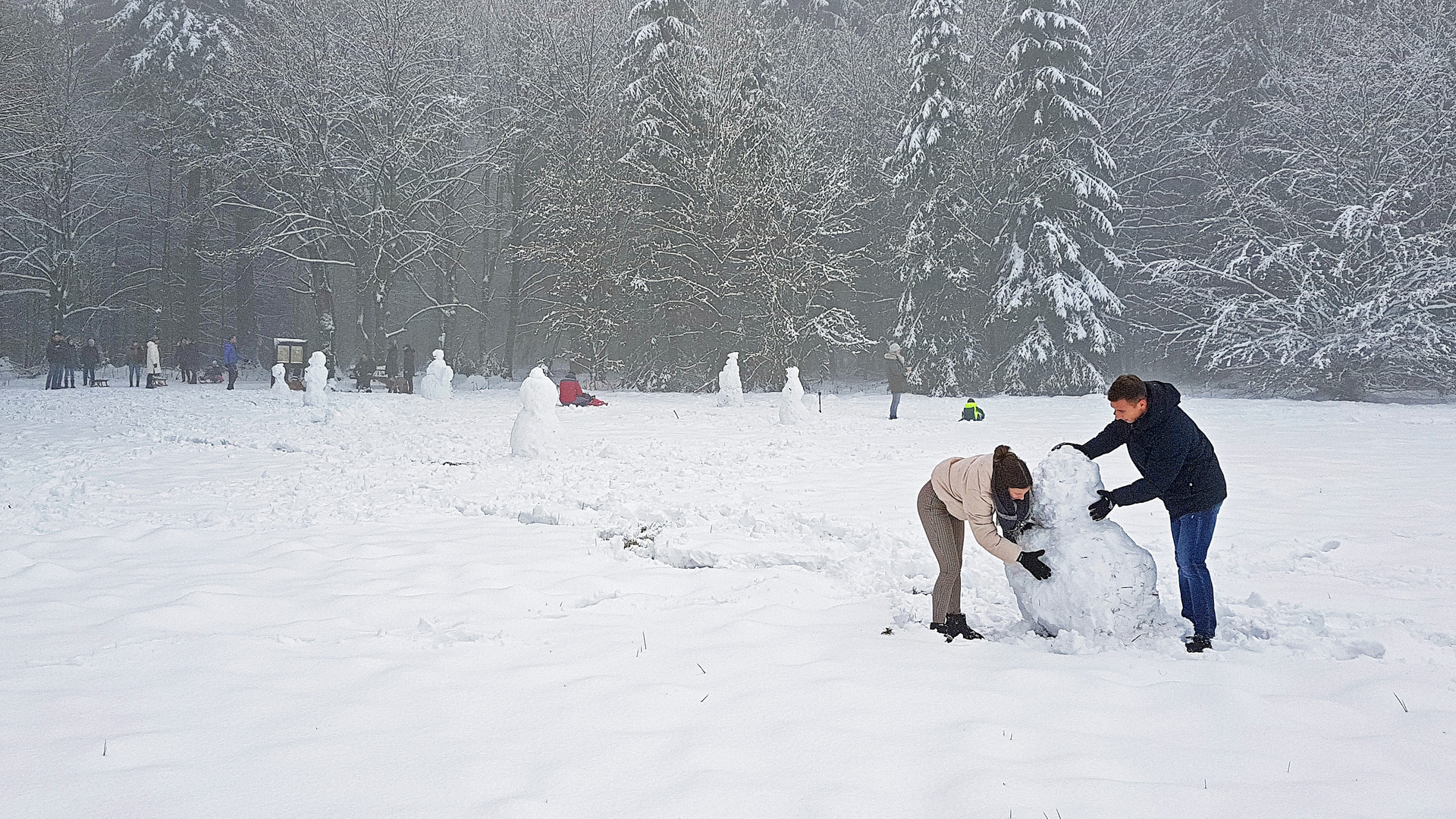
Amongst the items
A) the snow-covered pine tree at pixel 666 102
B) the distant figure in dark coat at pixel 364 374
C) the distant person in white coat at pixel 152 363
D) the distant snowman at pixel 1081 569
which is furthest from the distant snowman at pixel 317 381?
the distant snowman at pixel 1081 569

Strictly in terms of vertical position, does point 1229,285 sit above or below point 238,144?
below

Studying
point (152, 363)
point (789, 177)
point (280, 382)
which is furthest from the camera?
point (789, 177)

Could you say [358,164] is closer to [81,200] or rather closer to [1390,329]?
[81,200]

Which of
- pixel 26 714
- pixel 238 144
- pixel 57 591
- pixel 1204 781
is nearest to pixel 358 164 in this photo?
pixel 238 144

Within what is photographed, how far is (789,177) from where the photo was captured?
30078mm

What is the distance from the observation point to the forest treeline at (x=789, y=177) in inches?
1046

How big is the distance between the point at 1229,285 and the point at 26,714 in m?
34.3

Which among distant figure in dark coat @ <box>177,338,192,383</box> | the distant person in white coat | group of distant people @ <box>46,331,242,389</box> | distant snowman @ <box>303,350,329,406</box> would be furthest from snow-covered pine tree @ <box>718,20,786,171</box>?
distant figure in dark coat @ <box>177,338,192,383</box>

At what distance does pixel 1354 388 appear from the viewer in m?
25.8

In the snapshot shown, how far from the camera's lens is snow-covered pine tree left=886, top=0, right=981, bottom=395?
99.1 feet

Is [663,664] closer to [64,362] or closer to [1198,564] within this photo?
[1198,564]

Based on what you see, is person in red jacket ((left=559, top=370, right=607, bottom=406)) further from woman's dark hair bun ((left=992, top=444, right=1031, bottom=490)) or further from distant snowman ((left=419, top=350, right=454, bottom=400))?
woman's dark hair bun ((left=992, top=444, right=1031, bottom=490))

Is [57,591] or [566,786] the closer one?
[566,786]

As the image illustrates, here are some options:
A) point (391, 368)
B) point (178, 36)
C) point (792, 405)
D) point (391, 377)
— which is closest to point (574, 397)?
point (792, 405)
